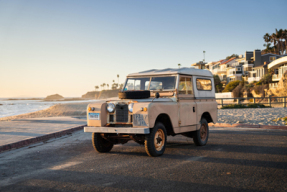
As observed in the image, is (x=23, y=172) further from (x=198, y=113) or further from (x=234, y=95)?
(x=234, y=95)

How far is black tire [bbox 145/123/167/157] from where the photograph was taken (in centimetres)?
721

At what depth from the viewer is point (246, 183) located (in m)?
4.97

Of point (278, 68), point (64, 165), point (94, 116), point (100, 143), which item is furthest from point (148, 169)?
point (278, 68)

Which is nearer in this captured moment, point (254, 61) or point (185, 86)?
point (185, 86)

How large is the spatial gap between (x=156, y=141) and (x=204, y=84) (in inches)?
133

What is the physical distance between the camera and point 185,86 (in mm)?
8836

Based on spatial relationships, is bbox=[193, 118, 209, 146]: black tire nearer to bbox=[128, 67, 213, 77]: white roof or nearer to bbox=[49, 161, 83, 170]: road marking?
bbox=[128, 67, 213, 77]: white roof

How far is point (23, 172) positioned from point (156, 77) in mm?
4612

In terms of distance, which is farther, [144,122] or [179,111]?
[179,111]

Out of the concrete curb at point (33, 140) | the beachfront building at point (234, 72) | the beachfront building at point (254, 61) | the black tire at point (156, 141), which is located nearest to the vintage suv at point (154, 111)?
the black tire at point (156, 141)

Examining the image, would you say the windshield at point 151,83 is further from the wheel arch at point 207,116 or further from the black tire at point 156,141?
the wheel arch at point 207,116

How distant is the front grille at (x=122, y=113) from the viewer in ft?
24.4

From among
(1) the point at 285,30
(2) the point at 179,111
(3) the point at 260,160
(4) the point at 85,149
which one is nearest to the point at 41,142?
(4) the point at 85,149

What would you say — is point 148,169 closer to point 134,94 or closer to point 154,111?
point 154,111
